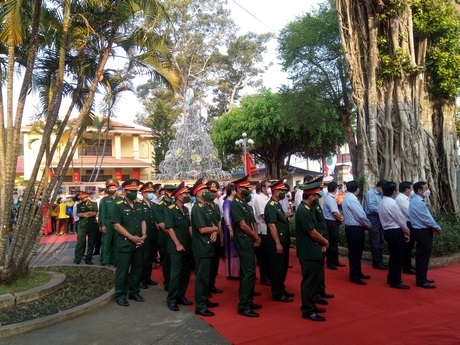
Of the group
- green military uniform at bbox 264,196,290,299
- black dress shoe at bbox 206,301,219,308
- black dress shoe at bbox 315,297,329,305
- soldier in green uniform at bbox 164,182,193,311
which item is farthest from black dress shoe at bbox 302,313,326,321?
soldier in green uniform at bbox 164,182,193,311

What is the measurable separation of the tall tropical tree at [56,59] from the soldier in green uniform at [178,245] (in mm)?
2538

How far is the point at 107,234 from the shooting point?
8.37 m

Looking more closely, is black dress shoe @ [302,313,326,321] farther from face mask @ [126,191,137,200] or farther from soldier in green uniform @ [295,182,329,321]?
face mask @ [126,191,137,200]

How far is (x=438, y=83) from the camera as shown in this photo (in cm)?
1080

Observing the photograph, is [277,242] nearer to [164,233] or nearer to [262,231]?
[262,231]

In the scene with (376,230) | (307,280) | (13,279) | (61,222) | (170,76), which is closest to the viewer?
(307,280)

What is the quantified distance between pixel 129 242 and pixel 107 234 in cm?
282

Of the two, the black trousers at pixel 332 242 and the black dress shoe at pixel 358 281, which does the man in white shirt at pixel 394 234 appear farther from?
the black trousers at pixel 332 242

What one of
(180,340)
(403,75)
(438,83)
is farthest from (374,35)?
(180,340)

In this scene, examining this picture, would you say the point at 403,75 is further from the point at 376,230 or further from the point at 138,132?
the point at 138,132

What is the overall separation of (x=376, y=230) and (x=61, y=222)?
A: 12299 millimetres

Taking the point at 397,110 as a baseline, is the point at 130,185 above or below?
below

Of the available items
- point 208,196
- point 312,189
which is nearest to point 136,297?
point 208,196

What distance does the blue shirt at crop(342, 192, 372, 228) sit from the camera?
6.61 m
